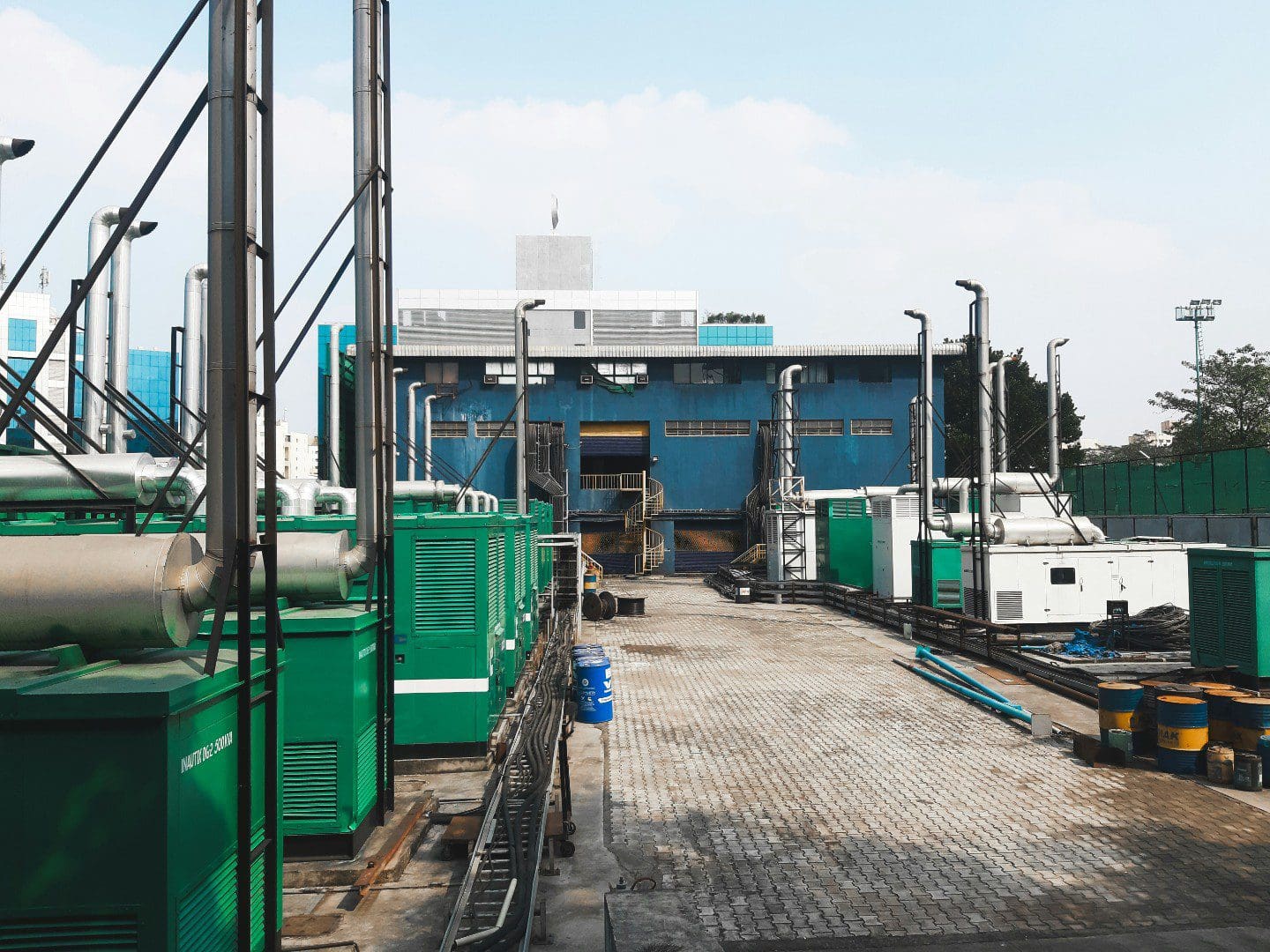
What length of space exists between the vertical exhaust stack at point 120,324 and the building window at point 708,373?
106ft

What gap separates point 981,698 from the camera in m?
14.8

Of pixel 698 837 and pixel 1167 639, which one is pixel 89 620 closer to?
pixel 698 837

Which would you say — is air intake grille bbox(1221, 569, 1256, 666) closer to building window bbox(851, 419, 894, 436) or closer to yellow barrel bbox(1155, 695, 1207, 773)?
yellow barrel bbox(1155, 695, 1207, 773)

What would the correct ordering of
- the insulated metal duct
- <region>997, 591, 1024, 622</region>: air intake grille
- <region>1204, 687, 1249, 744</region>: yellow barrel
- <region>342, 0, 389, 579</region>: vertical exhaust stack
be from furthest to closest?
<region>997, 591, 1024, 622</region>: air intake grille < <region>1204, 687, 1249, 744</region>: yellow barrel < <region>342, 0, 389, 579</region>: vertical exhaust stack < the insulated metal duct

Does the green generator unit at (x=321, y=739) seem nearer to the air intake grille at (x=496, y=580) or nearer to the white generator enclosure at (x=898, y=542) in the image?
the air intake grille at (x=496, y=580)

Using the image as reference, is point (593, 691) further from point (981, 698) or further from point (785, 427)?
point (785, 427)

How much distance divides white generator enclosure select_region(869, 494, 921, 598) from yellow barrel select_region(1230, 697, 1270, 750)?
16.5m

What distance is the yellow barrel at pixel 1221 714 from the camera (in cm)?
1129

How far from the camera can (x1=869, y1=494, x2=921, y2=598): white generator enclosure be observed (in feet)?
92.5

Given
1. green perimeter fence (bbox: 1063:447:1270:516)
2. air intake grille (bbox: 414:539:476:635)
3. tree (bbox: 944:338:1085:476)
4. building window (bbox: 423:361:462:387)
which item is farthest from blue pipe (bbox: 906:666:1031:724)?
tree (bbox: 944:338:1085:476)

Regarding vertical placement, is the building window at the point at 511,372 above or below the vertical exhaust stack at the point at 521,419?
above

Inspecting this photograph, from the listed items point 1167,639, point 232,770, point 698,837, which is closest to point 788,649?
point 1167,639

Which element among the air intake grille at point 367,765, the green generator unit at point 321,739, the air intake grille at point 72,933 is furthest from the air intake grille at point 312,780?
the air intake grille at point 72,933

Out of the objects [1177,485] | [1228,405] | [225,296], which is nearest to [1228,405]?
[1228,405]
